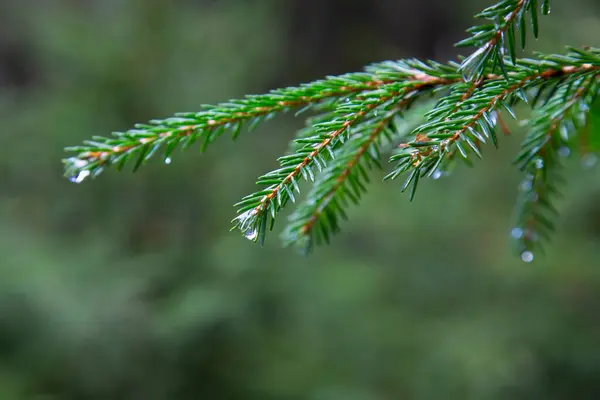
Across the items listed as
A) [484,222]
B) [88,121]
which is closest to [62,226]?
[88,121]

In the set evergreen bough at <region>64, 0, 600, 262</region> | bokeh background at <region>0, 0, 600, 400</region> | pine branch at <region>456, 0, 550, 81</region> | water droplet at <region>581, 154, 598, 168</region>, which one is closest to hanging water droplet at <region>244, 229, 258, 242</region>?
evergreen bough at <region>64, 0, 600, 262</region>

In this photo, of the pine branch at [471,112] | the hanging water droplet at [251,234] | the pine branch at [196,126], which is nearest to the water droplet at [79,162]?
the pine branch at [196,126]

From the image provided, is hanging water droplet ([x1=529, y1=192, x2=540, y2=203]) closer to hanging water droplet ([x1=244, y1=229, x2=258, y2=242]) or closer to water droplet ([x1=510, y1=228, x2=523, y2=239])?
water droplet ([x1=510, y1=228, x2=523, y2=239])

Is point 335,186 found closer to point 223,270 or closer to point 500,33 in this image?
point 500,33

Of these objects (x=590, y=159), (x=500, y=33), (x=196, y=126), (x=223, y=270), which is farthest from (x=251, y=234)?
(x=223, y=270)

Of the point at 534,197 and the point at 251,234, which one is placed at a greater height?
the point at 534,197

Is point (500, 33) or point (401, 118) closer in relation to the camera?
point (500, 33)
